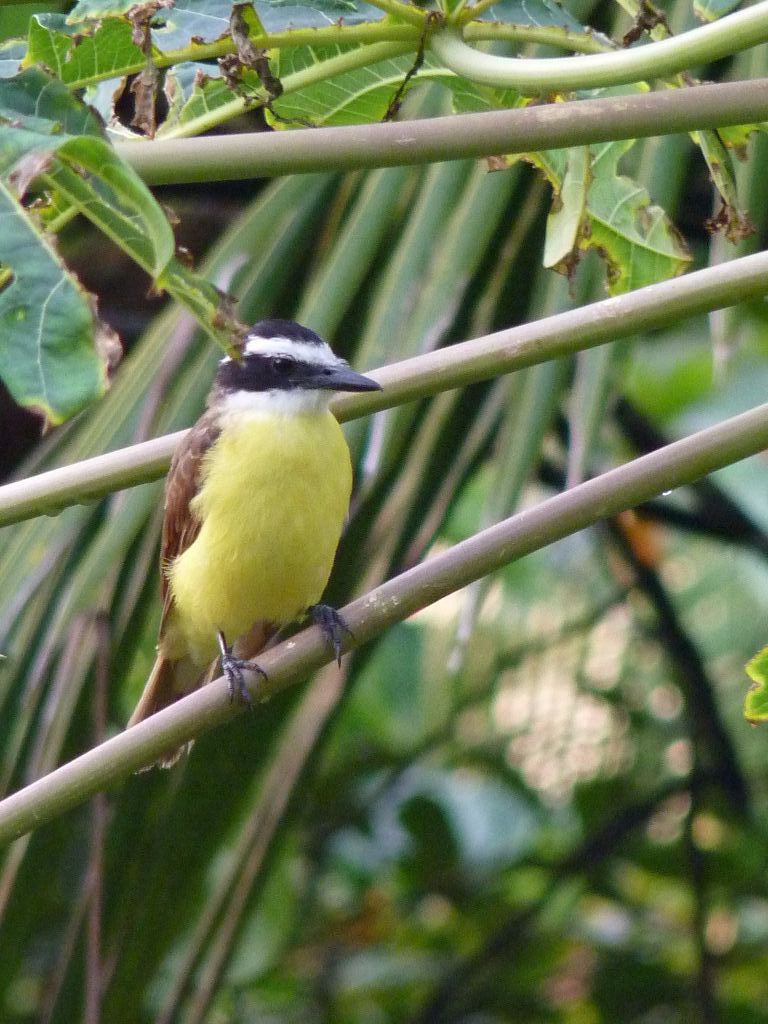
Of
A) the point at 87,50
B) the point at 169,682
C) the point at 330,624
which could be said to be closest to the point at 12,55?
the point at 87,50

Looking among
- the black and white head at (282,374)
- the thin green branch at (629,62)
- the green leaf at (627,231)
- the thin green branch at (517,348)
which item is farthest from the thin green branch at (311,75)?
the black and white head at (282,374)

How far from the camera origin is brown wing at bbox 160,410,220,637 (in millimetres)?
2777

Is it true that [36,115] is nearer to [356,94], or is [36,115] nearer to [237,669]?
[356,94]

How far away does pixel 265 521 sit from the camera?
2.61m

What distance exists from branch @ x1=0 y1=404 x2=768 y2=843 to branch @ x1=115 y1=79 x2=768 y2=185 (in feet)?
0.92

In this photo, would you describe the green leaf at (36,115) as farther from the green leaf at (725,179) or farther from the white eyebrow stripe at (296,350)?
the white eyebrow stripe at (296,350)

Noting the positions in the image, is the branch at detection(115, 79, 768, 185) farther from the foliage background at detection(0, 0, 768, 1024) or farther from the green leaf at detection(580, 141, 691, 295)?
the green leaf at detection(580, 141, 691, 295)

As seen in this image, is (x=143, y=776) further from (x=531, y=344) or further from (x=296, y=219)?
(x=531, y=344)

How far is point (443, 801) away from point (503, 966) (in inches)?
19.2

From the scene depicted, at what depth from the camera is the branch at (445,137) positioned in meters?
1.25

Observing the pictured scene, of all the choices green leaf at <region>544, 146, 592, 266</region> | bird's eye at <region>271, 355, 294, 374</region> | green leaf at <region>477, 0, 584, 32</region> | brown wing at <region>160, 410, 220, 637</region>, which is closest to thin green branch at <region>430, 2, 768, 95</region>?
green leaf at <region>477, 0, 584, 32</region>

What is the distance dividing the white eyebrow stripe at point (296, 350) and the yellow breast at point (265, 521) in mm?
108

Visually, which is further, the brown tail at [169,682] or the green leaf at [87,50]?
the brown tail at [169,682]

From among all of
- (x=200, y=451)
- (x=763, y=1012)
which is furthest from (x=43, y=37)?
(x=763, y=1012)
